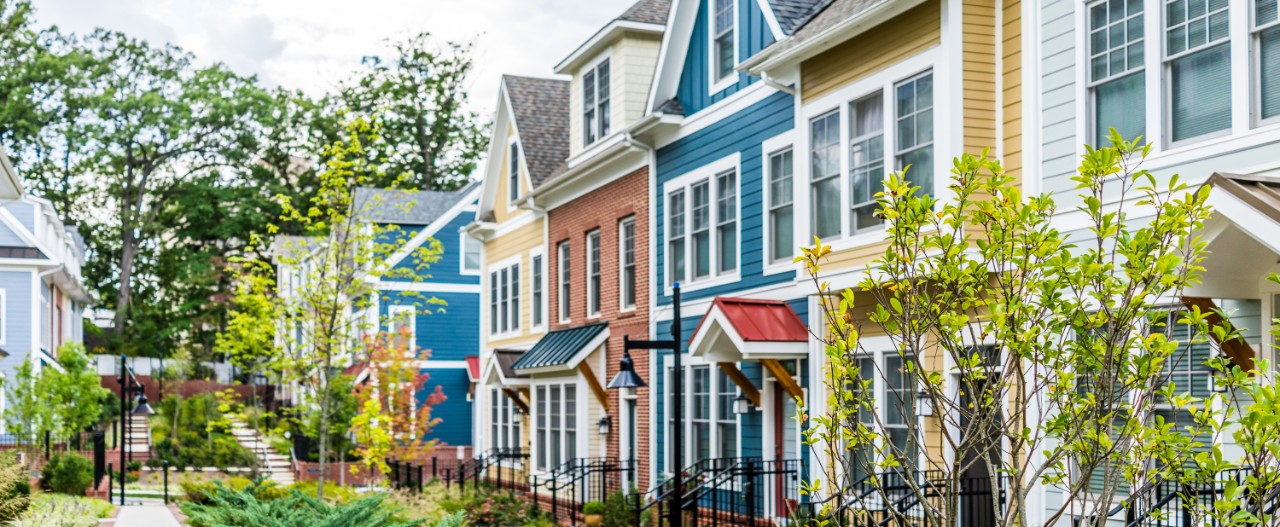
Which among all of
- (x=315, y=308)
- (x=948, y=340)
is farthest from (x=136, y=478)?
(x=948, y=340)

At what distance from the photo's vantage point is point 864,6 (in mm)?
16172

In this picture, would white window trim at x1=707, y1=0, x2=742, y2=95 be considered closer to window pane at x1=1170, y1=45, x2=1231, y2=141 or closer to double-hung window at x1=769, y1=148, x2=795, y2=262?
double-hung window at x1=769, y1=148, x2=795, y2=262

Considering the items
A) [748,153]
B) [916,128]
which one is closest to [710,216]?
[748,153]

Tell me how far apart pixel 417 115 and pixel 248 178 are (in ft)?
26.2

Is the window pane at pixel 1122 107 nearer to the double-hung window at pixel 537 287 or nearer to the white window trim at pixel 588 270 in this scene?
the white window trim at pixel 588 270

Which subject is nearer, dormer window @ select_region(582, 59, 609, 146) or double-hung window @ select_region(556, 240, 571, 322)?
dormer window @ select_region(582, 59, 609, 146)

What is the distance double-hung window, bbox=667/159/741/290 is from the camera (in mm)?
20922

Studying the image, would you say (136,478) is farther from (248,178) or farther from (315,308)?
(248,178)

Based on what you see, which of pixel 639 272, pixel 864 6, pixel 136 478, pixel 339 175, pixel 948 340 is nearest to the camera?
pixel 948 340

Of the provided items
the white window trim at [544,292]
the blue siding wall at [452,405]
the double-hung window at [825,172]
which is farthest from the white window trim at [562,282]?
the blue siding wall at [452,405]

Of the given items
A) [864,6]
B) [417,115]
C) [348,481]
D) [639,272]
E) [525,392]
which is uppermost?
[417,115]

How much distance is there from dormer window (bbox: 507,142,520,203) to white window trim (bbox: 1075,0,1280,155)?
759 inches

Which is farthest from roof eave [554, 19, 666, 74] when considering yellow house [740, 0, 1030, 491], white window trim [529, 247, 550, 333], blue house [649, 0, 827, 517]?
yellow house [740, 0, 1030, 491]

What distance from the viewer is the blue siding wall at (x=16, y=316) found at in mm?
41438
